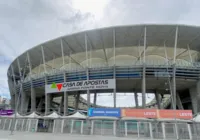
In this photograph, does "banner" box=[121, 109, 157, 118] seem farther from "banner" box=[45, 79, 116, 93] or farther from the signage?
the signage

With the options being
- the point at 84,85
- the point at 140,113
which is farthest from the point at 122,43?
the point at 140,113

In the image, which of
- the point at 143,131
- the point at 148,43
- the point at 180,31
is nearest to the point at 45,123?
the point at 143,131

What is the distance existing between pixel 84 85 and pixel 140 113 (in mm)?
13062

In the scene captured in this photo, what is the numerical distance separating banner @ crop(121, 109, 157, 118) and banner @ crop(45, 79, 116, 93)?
791 centimetres

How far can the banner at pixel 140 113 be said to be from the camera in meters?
18.6

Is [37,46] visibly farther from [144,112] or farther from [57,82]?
[144,112]

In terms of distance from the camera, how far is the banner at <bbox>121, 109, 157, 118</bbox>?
732 inches

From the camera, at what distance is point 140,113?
1892 centimetres

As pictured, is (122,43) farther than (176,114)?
Yes

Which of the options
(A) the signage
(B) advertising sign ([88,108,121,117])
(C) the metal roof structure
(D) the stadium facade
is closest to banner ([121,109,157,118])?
(B) advertising sign ([88,108,121,117])

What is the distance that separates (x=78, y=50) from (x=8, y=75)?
1111 inches

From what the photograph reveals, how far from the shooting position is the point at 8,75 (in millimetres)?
49594

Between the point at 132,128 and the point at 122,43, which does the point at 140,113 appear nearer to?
the point at 132,128

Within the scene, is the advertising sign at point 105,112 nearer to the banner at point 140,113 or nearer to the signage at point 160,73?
the banner at point 140,113
